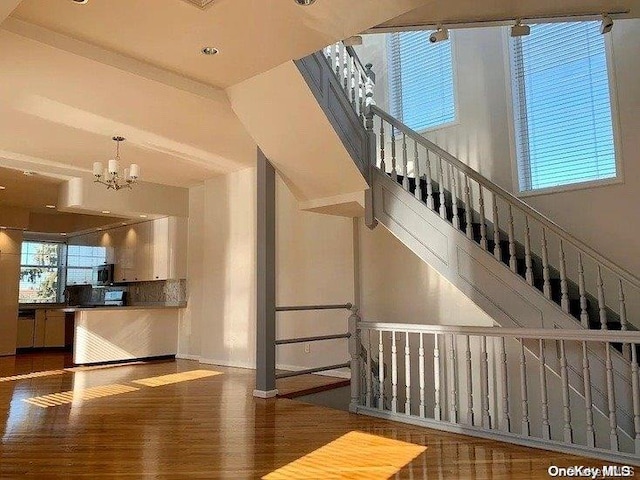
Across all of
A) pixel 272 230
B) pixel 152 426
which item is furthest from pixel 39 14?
pixel 152 426

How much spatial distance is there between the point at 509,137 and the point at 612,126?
3.32ft

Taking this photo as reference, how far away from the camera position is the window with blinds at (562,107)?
504 centimetres

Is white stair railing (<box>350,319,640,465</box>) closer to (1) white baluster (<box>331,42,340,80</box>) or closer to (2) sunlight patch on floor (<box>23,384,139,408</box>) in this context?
(1) white baluster (<box>331,42,340,80</box>)

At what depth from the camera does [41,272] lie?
11484mm

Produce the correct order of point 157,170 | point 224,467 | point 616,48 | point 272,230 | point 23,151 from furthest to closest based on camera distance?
point 157,170, point 23,151, point 272,230, point 616,48, point 224,467

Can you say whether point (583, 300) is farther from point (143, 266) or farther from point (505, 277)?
point (143, 266)

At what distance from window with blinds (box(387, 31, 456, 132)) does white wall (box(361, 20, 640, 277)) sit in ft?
0.64

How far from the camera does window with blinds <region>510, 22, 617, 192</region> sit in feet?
16.5

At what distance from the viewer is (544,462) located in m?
3.08

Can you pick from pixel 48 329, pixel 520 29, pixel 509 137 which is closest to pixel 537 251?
pixel 509 137

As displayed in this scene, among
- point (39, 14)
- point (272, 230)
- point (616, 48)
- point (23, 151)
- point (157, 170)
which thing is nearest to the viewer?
point (39, 14)

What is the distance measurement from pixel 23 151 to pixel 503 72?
6.15 meters

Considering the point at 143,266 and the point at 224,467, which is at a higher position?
the point at 143,266

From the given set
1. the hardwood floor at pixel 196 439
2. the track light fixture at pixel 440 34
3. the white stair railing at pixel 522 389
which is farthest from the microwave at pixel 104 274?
the track light fixture at pixel 440 34
